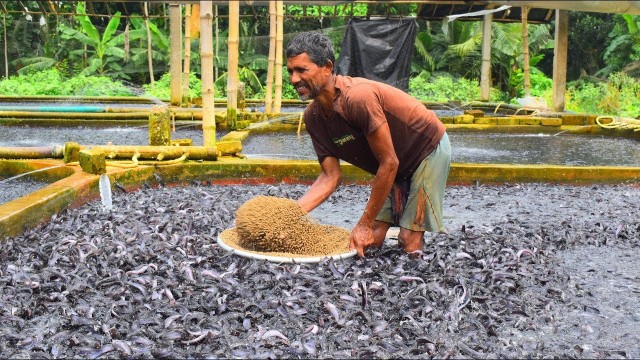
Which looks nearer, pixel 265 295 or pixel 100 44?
pixel 265 295

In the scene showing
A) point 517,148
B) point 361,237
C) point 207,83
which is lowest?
point 517,148

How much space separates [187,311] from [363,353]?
78 cm

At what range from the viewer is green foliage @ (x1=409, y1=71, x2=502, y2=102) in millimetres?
17641

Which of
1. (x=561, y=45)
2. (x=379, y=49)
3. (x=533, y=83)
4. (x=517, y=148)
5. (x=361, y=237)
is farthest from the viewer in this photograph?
(x=533, y=83)

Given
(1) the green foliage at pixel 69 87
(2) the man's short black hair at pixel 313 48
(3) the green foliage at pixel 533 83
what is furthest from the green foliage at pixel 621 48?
(2) the man's short black hair at pixel 313 48

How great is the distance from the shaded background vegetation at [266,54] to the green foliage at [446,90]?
24 mm

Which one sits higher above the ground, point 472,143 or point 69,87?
point 69,87

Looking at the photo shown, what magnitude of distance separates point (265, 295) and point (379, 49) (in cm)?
1266

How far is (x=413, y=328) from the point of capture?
291 centimetres

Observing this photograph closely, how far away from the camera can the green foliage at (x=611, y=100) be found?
44.2 feet

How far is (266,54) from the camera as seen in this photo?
20.2 m

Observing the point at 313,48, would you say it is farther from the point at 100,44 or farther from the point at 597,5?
the point at 100,44

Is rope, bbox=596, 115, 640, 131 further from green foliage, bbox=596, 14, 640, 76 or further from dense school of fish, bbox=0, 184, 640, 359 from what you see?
green foliage, bbox=596, 14, 640, 76

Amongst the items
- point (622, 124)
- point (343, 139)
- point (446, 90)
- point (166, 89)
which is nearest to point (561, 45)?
point (622, 124)
